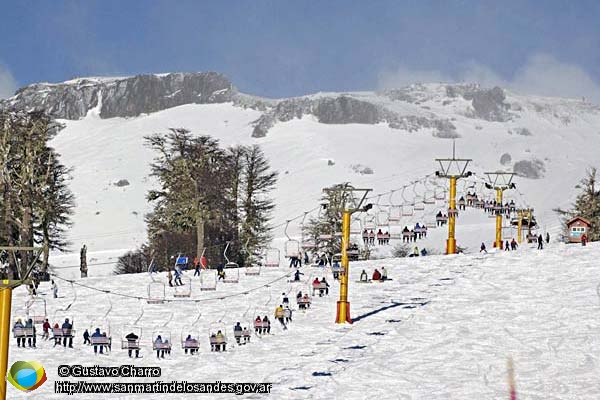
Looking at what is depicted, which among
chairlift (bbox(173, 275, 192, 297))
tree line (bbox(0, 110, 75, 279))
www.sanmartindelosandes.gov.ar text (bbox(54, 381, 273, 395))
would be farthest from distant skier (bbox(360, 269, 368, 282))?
www.sanmartindelosandes.gov.ar text (bbox(54, 381, 273, 395))

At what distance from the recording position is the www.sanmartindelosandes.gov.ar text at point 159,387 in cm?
2497

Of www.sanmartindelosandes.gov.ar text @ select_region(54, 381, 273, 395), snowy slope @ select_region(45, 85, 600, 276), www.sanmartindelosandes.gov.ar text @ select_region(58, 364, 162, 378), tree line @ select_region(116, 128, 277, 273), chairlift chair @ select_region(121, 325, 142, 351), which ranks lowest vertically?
www.sanmartindelosandes.gov.ar text @ select_region(54, 381, 273, 395)

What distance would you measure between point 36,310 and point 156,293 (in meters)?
6.39

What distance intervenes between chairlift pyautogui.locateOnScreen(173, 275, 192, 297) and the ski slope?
1.28 ft

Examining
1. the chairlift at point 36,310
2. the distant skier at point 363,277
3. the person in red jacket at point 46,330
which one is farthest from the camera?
the distant skier at point 363,277

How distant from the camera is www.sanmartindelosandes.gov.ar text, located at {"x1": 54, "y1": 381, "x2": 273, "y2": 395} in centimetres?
2497

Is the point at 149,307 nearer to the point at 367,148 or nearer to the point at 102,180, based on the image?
the point at 102,180

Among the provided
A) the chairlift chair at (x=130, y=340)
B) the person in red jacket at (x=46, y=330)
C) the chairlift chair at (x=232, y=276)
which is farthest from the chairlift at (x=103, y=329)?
the chairlift chair at (x=232, y=276)

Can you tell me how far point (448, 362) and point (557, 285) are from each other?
577 inches

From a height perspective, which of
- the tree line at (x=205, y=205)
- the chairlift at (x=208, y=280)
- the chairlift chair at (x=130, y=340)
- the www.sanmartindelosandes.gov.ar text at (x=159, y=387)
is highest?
the tree line at (x=205, y=205)

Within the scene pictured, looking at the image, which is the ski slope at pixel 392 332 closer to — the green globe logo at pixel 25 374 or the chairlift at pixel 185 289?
the chairlift at pixel 185 289

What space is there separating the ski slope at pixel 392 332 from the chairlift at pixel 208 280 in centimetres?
43

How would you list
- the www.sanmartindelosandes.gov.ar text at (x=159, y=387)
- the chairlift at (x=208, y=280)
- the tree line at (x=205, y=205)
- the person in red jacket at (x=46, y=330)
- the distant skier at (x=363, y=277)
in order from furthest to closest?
the tree line at (x=205, y=205), the distant skier at (x=363, y=277), the chairlift at (x=208, y=280), the person in red jacket at (x=46, y=330), the www.sanmartindelosandes.gov.ar text at (x=159, y=387)

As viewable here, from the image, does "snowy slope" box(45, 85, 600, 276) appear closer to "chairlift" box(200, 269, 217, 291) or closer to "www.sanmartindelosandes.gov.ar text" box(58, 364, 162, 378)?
"chairlift" box(200, 269, 217, 291)
